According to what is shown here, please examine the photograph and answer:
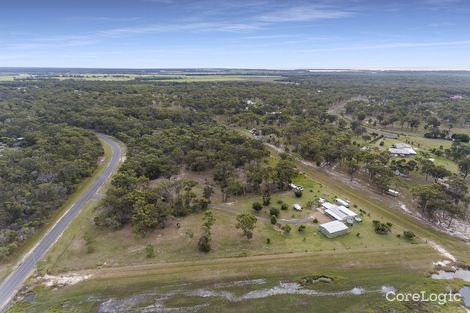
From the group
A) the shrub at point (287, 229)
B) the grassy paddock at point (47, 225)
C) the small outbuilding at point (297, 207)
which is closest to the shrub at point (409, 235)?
the small outbuilding at point (297, 207)

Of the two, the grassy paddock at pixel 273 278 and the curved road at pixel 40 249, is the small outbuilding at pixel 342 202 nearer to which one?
the grassy paddock at pixel 273 278

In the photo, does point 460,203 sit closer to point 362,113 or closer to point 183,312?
point 183,312

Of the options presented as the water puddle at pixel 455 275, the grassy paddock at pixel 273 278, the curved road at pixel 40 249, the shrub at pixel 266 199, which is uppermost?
the shrub at pixel 266 199

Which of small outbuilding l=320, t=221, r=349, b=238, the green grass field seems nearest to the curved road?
the green grass field

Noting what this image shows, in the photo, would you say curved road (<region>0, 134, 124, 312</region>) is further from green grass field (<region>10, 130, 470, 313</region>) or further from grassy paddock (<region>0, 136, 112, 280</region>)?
green grass field (<region>10, 130, 470, 313</region>)

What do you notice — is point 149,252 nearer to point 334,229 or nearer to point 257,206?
point 257,206

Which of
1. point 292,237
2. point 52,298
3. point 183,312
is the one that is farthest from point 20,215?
point 292,237
